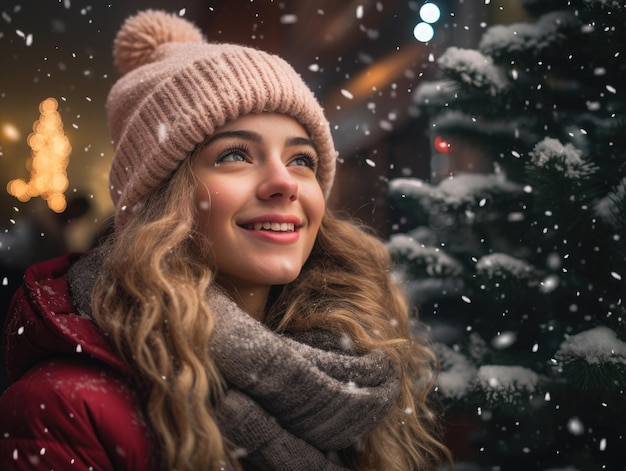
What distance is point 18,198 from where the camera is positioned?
319 cm

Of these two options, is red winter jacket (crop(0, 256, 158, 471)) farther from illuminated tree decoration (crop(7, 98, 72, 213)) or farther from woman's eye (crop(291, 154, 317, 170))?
illuminated tree decoration (crop(7, 98, 72, 213))

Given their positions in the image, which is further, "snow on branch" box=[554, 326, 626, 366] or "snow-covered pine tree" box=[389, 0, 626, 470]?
"snow-covered pine tree" box=[389, 0, 626, 470]

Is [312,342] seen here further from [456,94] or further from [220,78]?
[456,94]

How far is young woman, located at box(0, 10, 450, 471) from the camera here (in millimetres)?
1302

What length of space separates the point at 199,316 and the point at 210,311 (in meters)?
0.04

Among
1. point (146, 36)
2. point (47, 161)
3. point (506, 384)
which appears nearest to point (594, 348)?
point (506, 384)

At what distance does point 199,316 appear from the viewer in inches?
56.7

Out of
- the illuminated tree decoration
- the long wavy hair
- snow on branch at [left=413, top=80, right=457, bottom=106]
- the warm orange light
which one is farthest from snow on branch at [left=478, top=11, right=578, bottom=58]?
the warm orange light

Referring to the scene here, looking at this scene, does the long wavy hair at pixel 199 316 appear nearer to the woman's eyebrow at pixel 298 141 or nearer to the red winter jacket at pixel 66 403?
the red winter jacket at pixel 66 403

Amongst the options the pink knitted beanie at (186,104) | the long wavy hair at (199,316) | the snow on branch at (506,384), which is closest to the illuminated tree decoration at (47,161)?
the pink knitted beanie at (186,104)

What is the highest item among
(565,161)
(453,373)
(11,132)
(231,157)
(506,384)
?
(231,157)

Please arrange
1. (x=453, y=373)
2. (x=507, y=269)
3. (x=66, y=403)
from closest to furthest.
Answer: (x=66, y=403) → (x=507, y=269) → (x=453, y=373)

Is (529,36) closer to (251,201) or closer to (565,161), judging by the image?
(565,161)

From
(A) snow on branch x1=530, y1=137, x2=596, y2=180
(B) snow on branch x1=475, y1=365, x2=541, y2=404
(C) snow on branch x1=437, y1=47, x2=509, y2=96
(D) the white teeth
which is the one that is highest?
(C) snow on branch x1=437, y1=47, x2=509, y2=96
